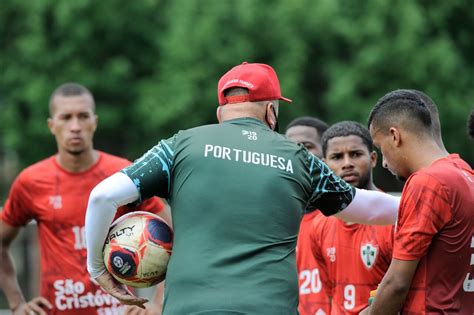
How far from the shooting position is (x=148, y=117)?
612 inches

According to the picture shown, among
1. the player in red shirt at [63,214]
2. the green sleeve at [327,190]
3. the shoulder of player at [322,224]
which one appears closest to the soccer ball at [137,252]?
the green sleeve at [327,190]

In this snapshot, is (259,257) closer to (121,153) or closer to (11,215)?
(11,215)

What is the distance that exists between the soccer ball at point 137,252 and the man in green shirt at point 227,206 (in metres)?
0.10

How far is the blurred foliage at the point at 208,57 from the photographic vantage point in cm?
1518

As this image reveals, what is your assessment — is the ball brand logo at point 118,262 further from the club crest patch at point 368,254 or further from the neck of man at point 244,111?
the club crest patch at point 368,254

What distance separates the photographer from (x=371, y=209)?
5926 mm

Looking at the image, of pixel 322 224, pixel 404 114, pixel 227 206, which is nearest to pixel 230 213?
pixel 227 206

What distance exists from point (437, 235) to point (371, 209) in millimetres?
645

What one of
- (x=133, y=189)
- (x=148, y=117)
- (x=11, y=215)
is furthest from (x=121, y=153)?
(x=133, y=189)

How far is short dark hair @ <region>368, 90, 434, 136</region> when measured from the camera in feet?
18.6

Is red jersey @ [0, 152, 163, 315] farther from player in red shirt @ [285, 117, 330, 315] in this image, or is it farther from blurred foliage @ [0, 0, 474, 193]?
blurred foliage @ [0, 0, 474, 193]

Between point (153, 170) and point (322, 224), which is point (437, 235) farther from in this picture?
point (322, 224)

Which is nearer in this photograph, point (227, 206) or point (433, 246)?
point (227, 206)

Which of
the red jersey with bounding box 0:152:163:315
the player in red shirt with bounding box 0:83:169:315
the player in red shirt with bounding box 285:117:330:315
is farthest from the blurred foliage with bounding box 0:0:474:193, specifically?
the player in red shirt with bounding box 285:117:330:315
